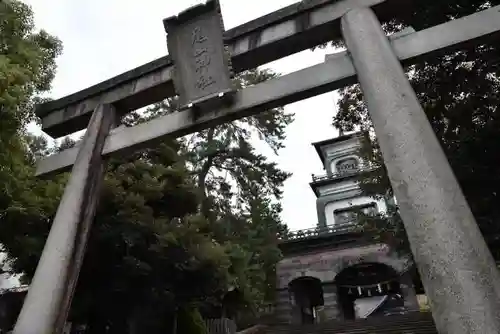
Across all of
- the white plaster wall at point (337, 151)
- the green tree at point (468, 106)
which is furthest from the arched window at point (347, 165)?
the green tree at point (468, 106)

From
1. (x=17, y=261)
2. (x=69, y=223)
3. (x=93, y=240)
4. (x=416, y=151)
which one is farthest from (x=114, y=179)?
(x=416, y=151)

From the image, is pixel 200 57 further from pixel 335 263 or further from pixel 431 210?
pixel 335 263

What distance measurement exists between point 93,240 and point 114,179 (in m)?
1.53

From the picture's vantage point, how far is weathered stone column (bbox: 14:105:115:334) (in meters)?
3.77

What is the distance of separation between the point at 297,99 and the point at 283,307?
1413cm

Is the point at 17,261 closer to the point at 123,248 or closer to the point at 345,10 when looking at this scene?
the point at 123,248

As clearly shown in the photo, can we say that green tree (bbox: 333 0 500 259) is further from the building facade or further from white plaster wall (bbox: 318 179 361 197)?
white plaster wall (bbox: 318 179 361 197)

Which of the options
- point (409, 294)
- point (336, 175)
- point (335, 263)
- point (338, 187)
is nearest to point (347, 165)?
point (336, 175)

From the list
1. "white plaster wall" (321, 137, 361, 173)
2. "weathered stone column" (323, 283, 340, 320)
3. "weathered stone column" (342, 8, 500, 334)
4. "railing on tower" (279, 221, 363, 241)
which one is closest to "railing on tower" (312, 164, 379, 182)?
"white plaster wall" (321, 137, 361, 173)

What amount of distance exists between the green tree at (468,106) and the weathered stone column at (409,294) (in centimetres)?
906

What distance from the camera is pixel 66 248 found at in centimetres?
418

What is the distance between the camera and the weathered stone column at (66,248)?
3770 millimetres

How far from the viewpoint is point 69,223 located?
4.34 m

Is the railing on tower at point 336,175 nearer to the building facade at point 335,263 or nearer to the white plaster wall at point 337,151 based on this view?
the building facade at point 335,263
